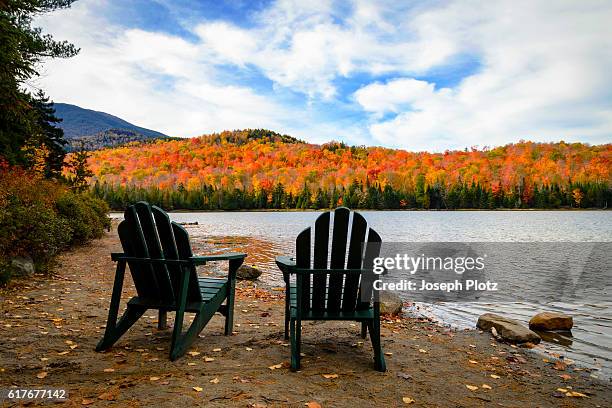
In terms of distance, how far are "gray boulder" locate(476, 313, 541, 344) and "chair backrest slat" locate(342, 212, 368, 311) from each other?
142 inches

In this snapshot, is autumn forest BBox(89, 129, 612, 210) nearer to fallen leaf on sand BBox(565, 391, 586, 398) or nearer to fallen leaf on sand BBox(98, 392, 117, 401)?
fallen leaf on sand BBox(565, 391, 586, 398)

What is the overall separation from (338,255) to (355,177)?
140 metres

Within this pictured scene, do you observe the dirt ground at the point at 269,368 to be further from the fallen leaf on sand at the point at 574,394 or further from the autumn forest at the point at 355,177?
the autumn forest at the point at 355,177

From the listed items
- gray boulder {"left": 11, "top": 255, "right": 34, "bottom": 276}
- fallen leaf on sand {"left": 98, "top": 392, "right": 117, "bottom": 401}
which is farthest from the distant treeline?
fallen leaf on sand {"left": 98, "top": 392, "right": 117, "bottom": 401}

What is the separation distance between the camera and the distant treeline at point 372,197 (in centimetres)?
11838

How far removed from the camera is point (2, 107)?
40.9 feet

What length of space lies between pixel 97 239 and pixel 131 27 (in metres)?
10.7

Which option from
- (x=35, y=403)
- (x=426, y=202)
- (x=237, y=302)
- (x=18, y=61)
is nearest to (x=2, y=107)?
(x=18, y=61)

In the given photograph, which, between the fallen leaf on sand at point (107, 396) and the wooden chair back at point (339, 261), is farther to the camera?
the wooden chair back at point (339, 261)

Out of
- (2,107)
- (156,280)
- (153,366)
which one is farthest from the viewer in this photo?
(2,107)

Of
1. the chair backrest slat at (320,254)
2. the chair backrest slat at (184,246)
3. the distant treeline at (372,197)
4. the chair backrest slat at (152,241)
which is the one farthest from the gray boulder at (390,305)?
the distant treeline at (372,197)

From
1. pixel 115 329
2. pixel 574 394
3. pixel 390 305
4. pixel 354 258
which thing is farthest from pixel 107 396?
pixel 390 305

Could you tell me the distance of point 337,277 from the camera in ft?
14.6

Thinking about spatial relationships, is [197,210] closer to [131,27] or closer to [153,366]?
[131,27]
